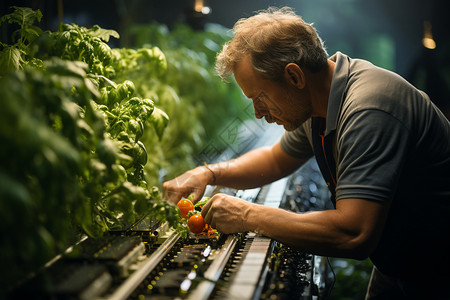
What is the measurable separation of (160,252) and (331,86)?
81 cm

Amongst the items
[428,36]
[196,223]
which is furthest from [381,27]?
[196,223]

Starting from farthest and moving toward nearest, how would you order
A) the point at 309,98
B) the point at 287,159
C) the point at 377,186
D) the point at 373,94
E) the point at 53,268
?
the point at 287,159 < the point at 309,98 < the point at 373,94 < the point at 377,186 < the point at 53,268

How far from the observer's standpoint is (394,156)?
127cm

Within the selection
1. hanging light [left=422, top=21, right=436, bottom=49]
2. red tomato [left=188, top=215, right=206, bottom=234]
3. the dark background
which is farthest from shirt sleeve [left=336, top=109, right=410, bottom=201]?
hanging light [left=422, top=21, right=436, bottom=49]

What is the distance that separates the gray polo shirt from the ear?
0.11 m

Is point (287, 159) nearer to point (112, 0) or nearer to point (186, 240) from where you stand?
point (186, 240)

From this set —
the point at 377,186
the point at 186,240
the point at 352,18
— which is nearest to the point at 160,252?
the point at 186,240

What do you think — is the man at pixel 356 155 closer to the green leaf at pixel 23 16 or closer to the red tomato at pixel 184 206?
the red tomato at pixel 184 206

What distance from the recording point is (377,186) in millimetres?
1234

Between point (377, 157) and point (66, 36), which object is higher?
point (66, 36)

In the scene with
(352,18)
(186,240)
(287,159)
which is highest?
(352,18)

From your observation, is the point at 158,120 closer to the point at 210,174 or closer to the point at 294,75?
the point at 210,174

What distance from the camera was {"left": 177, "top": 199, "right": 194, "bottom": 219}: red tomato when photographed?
1.65 meters

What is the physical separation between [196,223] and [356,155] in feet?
1.96
